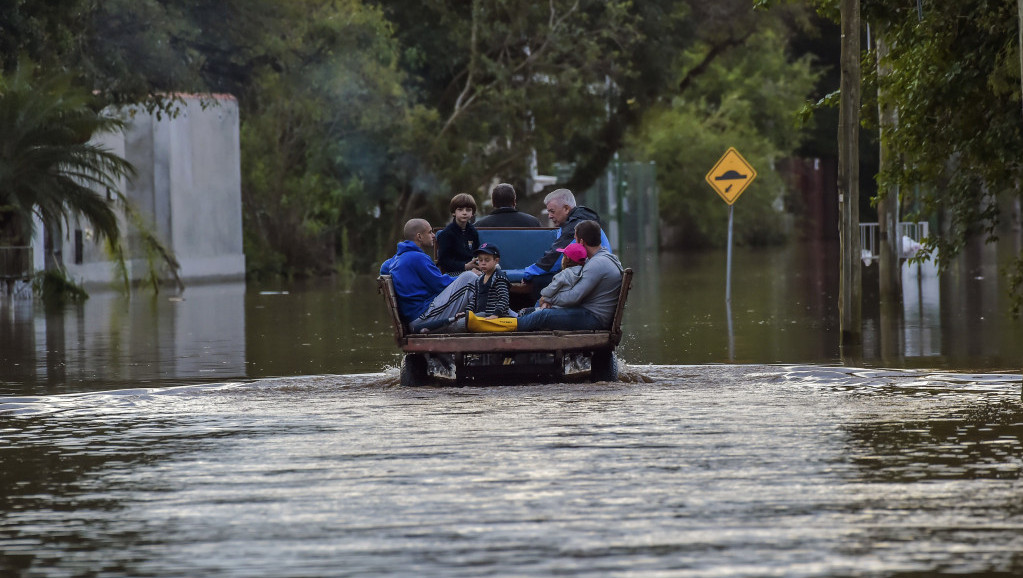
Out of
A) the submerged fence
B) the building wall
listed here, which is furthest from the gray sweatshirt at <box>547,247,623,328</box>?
the submerged fence

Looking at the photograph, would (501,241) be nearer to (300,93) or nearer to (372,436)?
(372,436)

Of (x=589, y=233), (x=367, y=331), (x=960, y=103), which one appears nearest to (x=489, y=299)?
(x=589, y=233)

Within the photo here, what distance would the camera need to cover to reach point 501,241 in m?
17.6

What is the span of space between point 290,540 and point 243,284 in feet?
119

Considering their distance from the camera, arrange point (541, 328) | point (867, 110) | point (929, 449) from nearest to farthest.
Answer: point (929, 449) → point (541, 328) → point (867, 110)

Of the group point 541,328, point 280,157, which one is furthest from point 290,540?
point 280,157

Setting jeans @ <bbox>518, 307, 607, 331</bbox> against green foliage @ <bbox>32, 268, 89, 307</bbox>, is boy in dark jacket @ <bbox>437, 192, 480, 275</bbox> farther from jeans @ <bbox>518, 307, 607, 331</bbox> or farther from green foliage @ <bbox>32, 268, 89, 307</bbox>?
green foliage @ <bbox>32, 268, 89, 307</bbox>

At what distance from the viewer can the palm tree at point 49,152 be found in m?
34.1

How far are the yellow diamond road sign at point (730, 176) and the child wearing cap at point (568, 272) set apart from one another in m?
17.0

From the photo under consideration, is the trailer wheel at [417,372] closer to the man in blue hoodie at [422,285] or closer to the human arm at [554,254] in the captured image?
the man in blue hoodie at [422,285]

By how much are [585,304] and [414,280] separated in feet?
4.63

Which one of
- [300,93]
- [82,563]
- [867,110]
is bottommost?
[82,563]

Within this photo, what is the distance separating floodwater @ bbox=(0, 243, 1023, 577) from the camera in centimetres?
789

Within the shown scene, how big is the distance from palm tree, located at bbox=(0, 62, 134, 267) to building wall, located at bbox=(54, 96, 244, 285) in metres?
7.10
